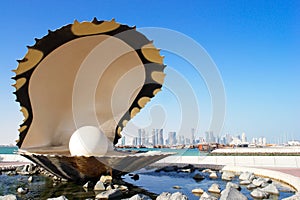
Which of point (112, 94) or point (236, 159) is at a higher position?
point (112, 94)

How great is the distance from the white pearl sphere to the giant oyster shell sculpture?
0.54 meters

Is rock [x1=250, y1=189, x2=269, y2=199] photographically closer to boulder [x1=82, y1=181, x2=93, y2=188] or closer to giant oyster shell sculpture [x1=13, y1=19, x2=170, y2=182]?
giant oyster shell sculpture [x1=13, y1=19, x2=170, y2=182]

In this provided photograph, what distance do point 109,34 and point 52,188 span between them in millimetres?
5815

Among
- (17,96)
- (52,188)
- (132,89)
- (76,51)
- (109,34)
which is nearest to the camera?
(52,188)

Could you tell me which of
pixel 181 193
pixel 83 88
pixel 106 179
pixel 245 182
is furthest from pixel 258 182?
pixel 83 88

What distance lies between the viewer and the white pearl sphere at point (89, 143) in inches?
368

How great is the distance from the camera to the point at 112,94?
13.1m

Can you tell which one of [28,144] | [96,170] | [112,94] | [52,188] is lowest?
[52,188]

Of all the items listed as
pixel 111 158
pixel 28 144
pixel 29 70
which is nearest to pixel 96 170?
pixel 111 158

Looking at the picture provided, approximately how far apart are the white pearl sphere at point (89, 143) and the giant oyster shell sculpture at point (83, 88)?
54cm

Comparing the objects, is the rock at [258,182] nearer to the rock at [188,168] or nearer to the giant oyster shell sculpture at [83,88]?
the giant oyster shell sculpture at [83,88]

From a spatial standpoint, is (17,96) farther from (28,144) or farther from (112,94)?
(112,94)

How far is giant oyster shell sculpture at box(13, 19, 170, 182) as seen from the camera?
904 centimetres

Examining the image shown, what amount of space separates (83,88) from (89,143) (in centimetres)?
419
